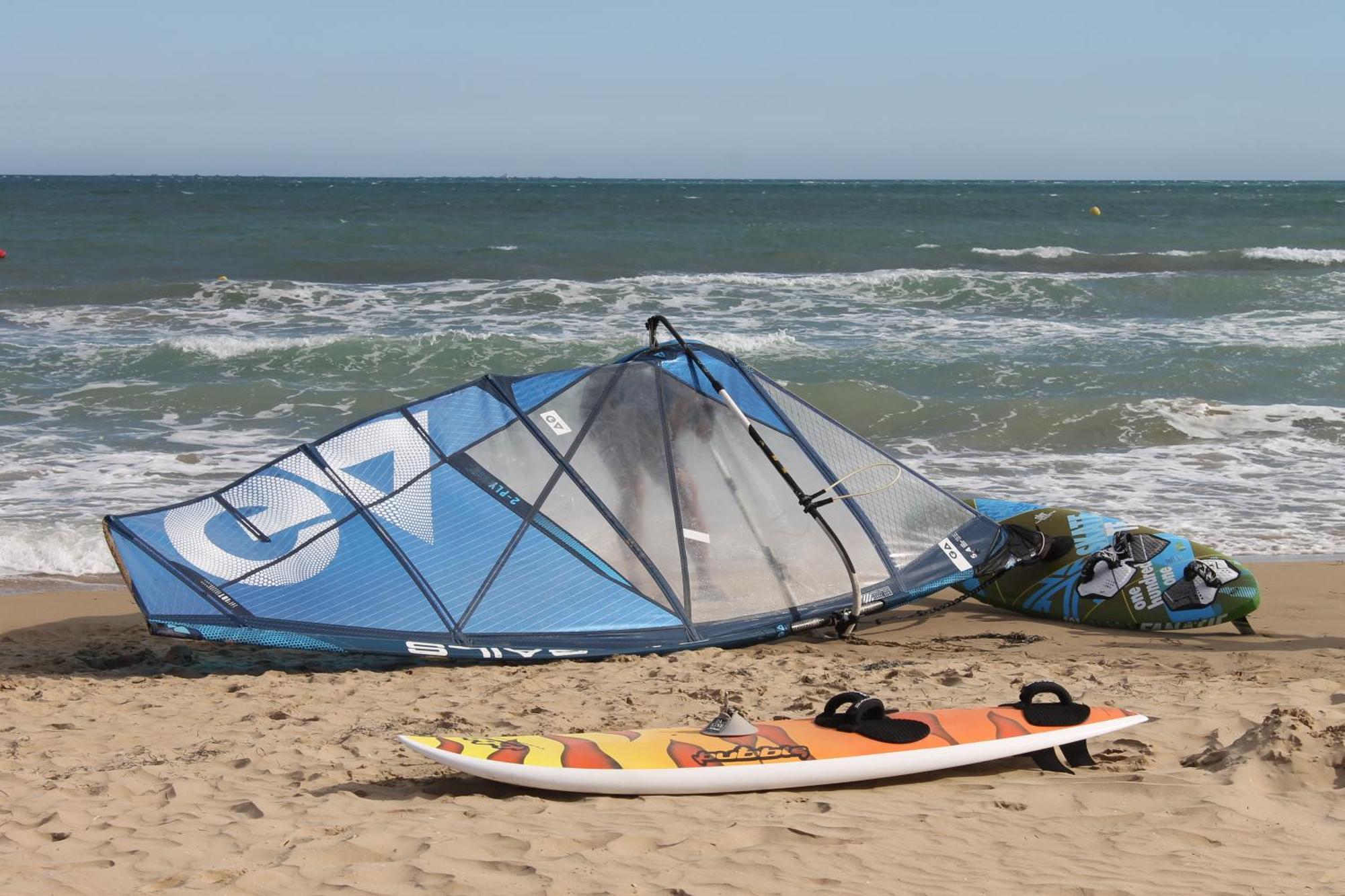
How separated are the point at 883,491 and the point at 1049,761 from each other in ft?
8.99

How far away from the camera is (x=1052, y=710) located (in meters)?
4.69

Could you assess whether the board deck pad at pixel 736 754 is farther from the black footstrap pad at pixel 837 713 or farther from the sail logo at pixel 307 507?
the sail logo at pixel 307 507

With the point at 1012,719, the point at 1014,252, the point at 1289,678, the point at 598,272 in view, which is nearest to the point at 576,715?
the point at 1012,719

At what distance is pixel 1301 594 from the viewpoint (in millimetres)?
7688

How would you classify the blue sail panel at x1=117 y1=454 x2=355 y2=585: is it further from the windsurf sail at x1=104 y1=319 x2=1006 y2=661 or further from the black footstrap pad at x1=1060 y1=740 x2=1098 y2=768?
the black footstrap pad at x1=1060 y1=740 x2=1098 y2=768

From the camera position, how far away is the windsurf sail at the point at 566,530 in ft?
20.3

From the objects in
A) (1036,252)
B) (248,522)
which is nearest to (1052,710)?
(248,522)

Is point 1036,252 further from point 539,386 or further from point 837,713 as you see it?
point 837,713

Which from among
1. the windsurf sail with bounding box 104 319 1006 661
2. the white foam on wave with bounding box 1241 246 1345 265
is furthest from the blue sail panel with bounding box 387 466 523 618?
the white foam on wave with bounding box 1241 246 1345 265

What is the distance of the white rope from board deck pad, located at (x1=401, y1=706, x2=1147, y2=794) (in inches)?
94.0

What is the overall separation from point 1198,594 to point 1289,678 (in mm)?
1211

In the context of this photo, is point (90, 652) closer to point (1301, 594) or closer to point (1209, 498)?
point (1301, 594)

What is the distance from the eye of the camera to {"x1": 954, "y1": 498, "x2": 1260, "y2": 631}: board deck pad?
7105 mm

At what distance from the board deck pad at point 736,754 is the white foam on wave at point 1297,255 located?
100 ft
